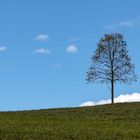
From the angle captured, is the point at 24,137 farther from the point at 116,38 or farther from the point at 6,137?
the point at 116,38

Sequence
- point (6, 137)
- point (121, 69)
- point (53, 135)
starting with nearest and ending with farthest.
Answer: point (6, 137), point (53, 135), point (121, 69)

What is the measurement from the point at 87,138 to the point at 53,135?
1.90 metres

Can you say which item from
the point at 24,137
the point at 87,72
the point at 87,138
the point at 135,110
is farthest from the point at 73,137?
the point at 87,72

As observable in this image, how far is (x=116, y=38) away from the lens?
84.9 meters

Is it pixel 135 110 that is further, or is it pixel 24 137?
pixel 135 110

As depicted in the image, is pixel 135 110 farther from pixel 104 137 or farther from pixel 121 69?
pixel 104 137

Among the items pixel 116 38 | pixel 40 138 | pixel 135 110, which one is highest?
pixel 116 38

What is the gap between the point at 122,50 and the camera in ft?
276

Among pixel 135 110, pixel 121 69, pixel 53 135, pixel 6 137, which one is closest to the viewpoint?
pixel 6 137

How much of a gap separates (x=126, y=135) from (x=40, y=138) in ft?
18.4

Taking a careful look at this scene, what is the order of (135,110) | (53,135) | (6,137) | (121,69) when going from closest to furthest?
(6,137) → (53,135) → (135,110) → (121,69)

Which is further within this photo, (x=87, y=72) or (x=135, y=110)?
(x=87, y=72)

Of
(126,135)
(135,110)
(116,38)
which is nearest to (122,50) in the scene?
(116,38)

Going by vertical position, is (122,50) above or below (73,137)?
above
